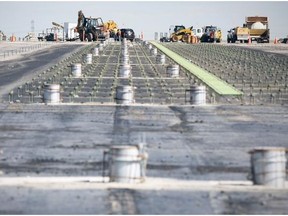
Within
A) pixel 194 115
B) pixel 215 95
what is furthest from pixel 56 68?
pixel 194 115

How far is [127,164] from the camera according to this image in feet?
52.7

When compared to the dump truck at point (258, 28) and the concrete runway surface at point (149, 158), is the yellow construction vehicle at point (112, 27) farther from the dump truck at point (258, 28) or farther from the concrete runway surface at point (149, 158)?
the concrete runway surface at point (149, 158)

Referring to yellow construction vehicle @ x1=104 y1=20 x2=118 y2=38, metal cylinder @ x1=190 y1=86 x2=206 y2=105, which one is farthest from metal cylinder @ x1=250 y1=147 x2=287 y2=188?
yellow construction vehicle @ x1=104 y1=20 x2=118 y2=38

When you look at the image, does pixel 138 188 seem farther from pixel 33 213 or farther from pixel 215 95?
pixel 215 95

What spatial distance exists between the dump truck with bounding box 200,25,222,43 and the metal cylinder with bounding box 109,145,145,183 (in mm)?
108141

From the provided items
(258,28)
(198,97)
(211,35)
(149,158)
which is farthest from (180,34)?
(149,158)

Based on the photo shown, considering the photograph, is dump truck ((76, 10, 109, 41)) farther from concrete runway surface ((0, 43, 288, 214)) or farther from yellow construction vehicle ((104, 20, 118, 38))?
concrete runway surface ((0, 43, 288, 214))

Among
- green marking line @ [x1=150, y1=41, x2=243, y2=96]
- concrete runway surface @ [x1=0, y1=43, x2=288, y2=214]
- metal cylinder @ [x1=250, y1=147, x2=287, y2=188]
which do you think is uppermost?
metal cylinder @ [x1=250, y1=147, x2=287, y2=188]

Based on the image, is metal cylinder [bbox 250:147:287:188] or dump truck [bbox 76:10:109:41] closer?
metal cylinder [bbox 250:147:287:188]

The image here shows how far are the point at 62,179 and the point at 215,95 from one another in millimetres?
20279

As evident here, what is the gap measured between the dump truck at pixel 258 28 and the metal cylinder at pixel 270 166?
109 metres

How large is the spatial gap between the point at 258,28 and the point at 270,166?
364 feet

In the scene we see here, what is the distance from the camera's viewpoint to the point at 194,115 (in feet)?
95.2

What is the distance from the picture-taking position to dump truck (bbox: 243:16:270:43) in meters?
124
